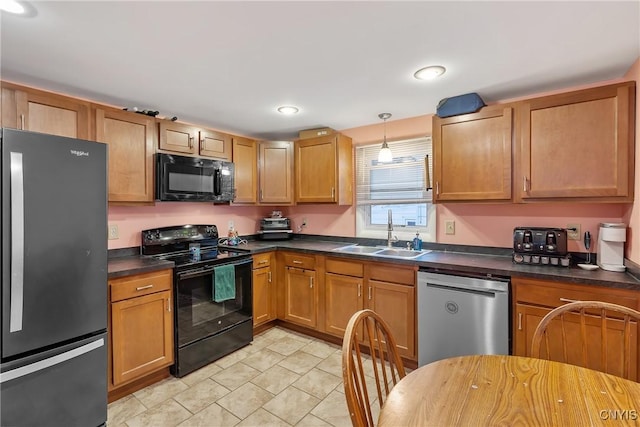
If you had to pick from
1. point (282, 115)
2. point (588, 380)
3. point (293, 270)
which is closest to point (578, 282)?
point (588, 380)

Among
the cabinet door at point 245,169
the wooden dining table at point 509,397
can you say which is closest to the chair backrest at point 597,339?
the wooden dining table at point 509,397

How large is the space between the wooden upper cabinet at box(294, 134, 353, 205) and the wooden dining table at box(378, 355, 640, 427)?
7.45ft

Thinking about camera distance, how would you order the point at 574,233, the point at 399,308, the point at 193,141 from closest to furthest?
the point at 574,233
the point at 399,308
the point at 193,141

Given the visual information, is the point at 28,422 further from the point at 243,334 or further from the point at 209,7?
the point at 209,7

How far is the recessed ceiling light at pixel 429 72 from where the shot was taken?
195cm

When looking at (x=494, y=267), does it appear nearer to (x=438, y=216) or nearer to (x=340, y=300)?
(x=438, y=216)

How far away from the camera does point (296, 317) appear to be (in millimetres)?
3170

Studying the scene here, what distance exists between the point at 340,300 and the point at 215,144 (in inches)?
77.4

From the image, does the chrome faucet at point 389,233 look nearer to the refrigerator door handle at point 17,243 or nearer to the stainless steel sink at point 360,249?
the stainless steel sink at point 360,249

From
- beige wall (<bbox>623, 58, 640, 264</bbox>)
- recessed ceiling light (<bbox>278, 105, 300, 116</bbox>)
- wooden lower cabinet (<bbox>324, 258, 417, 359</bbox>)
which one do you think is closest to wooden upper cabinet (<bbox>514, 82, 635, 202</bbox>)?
beige wall (<bbox>623, 58, 640, 264</bbox>)

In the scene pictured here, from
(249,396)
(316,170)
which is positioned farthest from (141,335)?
(316,170)

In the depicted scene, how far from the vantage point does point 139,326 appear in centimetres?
216

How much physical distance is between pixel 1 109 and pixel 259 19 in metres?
1.69

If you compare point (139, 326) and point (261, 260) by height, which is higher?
point (261, 260)
